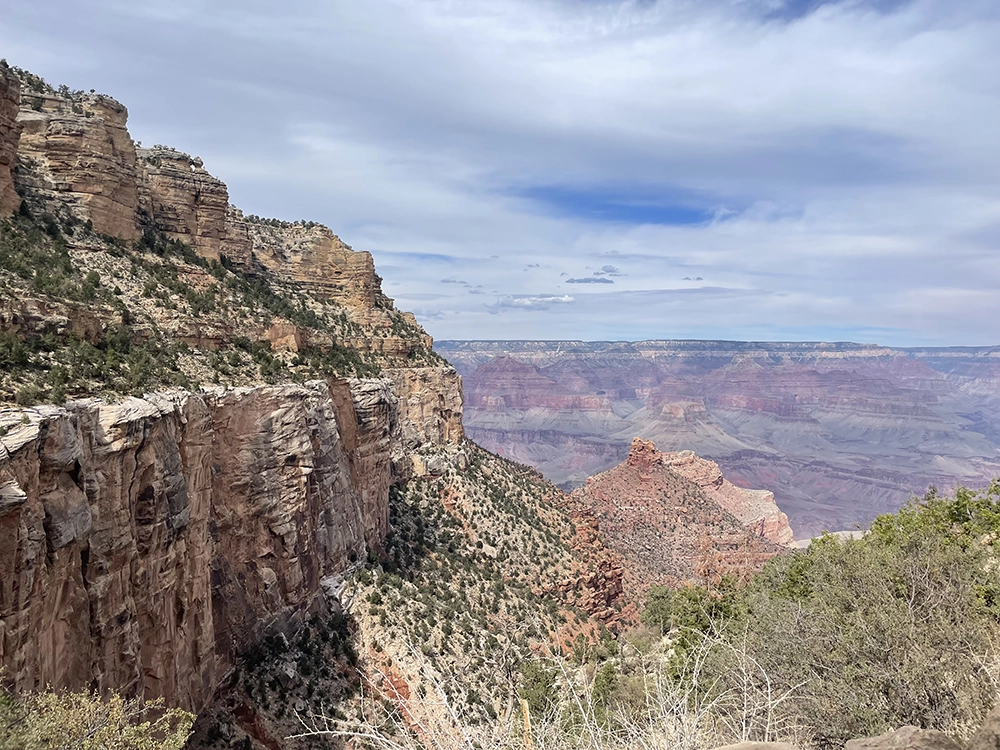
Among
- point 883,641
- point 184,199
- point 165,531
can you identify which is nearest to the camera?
point 883,641

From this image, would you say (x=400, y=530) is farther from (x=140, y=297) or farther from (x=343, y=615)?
(x=140, y=297)

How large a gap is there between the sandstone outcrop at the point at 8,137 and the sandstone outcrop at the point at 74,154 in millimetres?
2542

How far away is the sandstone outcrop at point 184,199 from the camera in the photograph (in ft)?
116

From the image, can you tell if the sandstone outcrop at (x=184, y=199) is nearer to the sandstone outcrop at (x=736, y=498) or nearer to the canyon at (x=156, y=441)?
the canyon at (x=156, y=441)

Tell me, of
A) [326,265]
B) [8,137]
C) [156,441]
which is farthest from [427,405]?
[156,441]

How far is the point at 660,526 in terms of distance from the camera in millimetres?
88312

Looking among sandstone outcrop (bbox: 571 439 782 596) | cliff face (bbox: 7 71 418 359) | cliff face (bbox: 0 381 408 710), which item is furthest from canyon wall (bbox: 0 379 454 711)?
sandstone outcrop (bbox: 571 439 782 596)

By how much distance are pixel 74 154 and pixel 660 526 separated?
7956 centimetres

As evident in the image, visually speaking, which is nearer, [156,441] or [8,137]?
[156,441]

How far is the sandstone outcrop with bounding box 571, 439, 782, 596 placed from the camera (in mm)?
67125

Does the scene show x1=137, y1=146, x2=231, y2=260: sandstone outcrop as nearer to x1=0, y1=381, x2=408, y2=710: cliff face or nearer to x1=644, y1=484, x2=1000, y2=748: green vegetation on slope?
x1=0, y1=381, x2=408, y2=710: cliff face

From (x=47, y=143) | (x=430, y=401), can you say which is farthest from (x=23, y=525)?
(x=430, y=401)

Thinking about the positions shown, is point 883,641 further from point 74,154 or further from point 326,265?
point 326,265

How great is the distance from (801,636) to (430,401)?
40359mm
